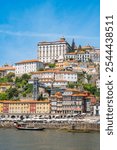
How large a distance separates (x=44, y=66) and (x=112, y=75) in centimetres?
2479

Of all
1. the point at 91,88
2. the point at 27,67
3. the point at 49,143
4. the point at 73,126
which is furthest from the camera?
the point at 27,67

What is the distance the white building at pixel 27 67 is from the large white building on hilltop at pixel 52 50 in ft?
7.93

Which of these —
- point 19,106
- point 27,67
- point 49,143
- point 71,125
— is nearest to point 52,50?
point 27,67

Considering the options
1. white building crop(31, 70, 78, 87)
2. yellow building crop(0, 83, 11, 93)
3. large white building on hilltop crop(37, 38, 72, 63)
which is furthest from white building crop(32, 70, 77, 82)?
large white building on hilltop crop(37, 38, 72, 63)

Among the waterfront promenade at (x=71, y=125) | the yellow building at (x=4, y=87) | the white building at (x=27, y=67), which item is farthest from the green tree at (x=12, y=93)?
the waterfront promenade at (x=71, y=125)

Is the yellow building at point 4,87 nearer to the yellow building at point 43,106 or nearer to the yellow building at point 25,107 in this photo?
the yellow building at point 25,107

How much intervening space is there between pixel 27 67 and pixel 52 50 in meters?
3.38

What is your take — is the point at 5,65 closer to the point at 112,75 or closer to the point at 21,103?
the point at 21,103

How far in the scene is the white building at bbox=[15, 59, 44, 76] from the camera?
984 inches

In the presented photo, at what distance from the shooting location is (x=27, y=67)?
82.4 ft

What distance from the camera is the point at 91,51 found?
26844 millimetres

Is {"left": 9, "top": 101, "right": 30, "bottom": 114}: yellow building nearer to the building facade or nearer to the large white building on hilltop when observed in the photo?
the building facade

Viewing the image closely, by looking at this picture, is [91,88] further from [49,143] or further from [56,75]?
[49,143]

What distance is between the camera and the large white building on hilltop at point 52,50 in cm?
2747
